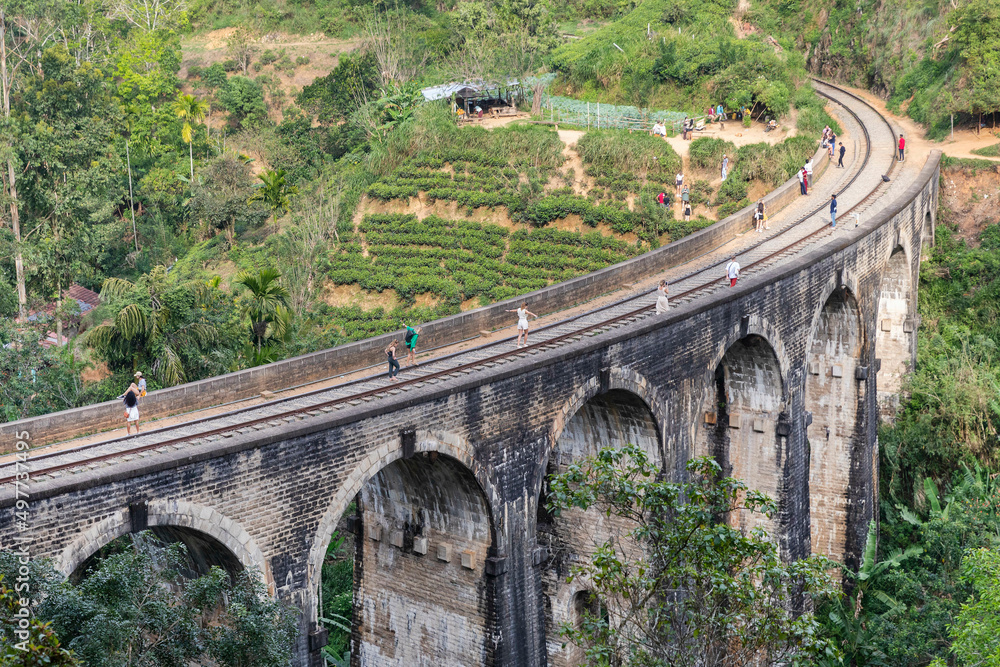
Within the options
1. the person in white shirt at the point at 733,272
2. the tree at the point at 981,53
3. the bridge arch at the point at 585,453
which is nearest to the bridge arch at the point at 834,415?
the person in white shirt at the point at 733,272

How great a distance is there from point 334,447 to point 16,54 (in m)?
44.9

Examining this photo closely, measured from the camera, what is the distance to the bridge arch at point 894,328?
37625mm

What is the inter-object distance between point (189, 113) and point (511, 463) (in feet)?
164

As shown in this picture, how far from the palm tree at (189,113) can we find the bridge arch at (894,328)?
40.0 metres

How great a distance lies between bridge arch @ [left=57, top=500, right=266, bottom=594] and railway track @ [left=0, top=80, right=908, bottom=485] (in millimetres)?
1618

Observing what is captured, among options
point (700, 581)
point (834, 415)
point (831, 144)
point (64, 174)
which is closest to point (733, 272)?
point (834, 415)

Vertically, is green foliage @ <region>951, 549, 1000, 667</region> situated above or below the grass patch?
below

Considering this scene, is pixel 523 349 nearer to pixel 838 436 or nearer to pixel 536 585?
pixel 536 585

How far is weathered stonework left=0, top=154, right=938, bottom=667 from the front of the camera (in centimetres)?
1702

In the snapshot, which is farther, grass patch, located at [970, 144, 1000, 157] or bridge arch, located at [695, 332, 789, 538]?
grass patch, located at [970, 144, 1000, 157]

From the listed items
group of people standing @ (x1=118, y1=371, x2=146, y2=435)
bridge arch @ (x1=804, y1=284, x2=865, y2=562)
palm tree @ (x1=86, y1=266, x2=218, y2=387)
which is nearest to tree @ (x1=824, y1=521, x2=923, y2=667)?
bridge arch @ (x1=804, y1=284, x2=865, y2=562)

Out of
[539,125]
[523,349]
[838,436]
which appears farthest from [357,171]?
[523,349]

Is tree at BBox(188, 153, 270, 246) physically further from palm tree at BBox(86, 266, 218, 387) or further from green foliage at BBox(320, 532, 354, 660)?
green foliage at BBox(320, 532, 354, 660)

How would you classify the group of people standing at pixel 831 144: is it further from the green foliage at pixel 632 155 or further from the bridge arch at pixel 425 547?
the bridge arch at pixel 425 547
